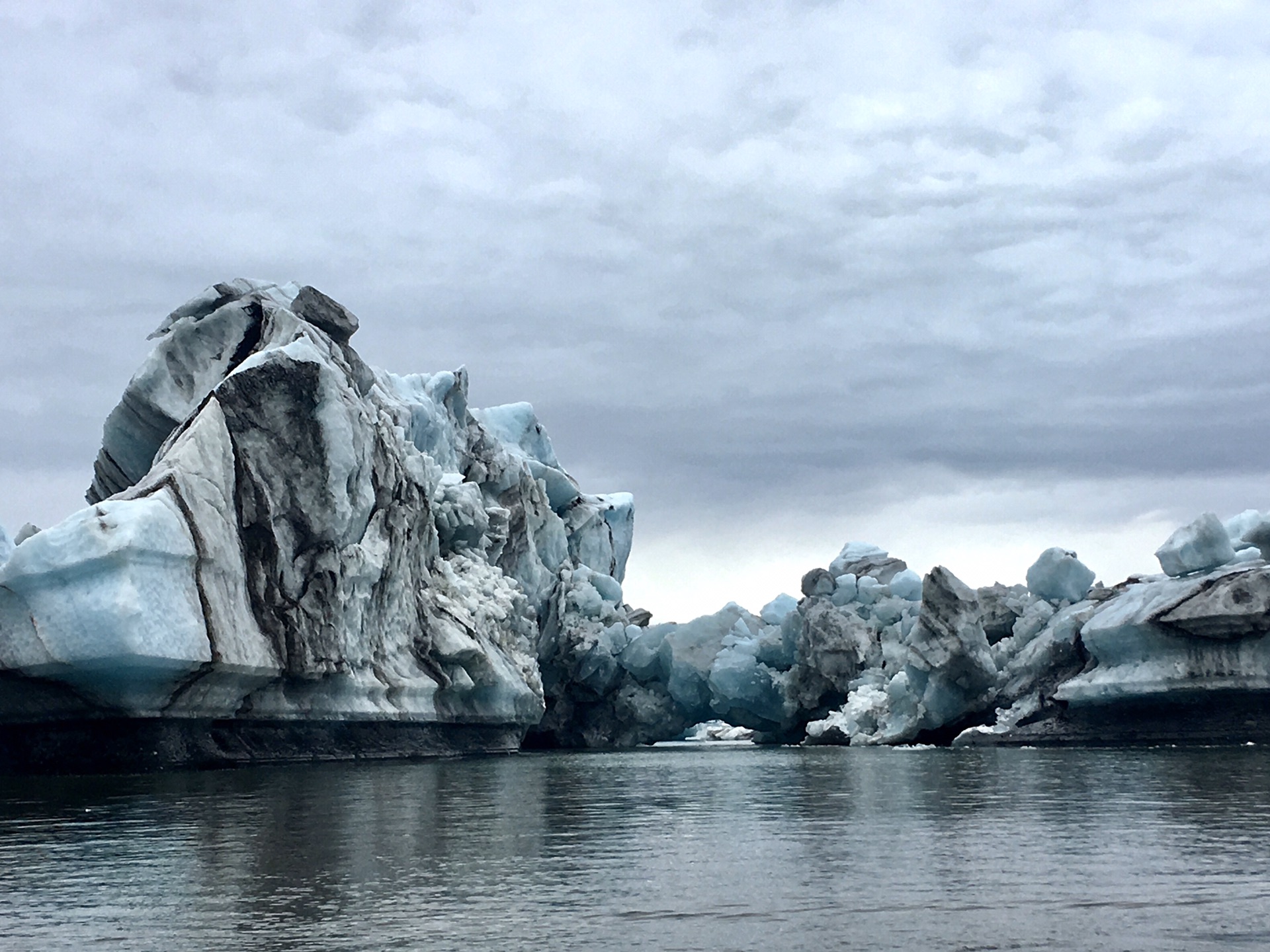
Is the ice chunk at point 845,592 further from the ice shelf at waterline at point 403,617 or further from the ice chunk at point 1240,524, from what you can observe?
the ice chunk at point 1240,524

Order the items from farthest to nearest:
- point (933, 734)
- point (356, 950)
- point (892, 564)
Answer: point (892, 564) < point (933, 734) < point (356, 950)

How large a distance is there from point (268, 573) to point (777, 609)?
23.8 meters

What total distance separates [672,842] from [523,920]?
12.1ft

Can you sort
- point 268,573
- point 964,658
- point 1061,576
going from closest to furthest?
point 268,573
point 964,658
point 1061,576

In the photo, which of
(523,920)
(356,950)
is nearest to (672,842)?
(523,920)

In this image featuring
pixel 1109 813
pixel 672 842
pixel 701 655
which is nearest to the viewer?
pixel 672 842

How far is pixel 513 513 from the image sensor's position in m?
37.7

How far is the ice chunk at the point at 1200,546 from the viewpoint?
27.1 metres

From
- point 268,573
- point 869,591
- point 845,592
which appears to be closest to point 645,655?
point 845,592

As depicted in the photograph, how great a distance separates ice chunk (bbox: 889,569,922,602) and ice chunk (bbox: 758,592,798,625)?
3.50m

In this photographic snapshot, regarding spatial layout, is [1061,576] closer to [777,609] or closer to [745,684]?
[745,684]

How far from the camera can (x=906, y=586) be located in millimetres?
41375

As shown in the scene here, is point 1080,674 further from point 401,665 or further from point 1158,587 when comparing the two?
point 401,665

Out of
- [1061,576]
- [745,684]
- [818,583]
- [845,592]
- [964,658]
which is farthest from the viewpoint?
[818,583]
